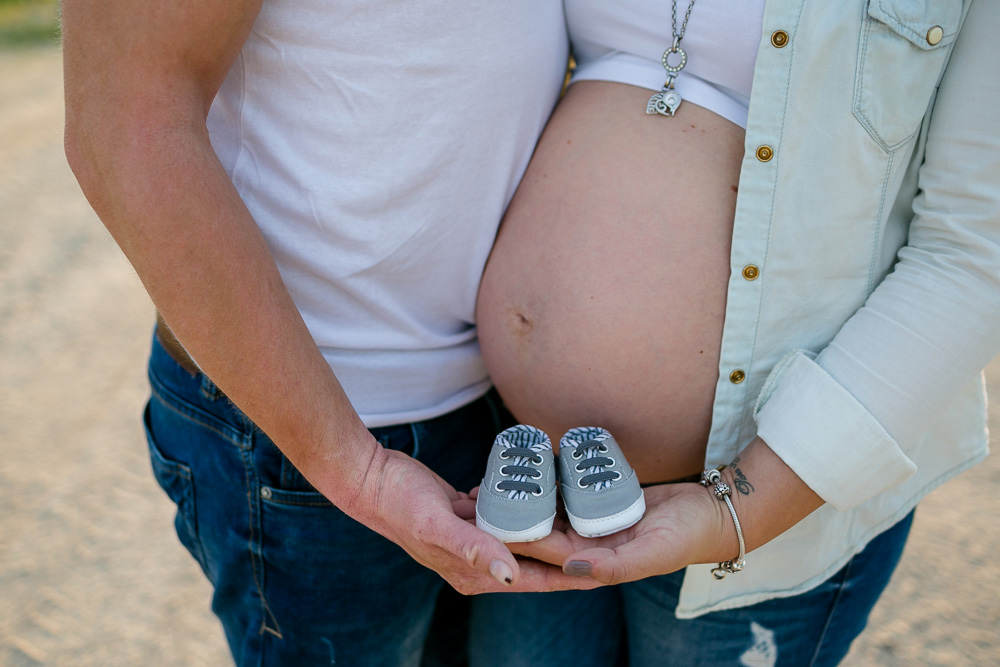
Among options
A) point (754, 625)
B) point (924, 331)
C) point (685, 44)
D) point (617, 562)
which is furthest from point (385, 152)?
point (754, 625)

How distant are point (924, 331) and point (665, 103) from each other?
1.60 feet

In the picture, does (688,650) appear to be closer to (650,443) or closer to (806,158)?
(650,443)

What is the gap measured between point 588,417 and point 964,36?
2.42 feet

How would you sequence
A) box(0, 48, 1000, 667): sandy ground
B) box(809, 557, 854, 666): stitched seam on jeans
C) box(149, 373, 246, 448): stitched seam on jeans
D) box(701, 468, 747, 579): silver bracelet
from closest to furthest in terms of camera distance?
1. box(701, 468, 747, 579): silver bracelet
2. box(149, 373, 246, 448): stitched seam on jeans
3. box(809, 557, 854, 666): stitched seam on jeans
4. box(0, 48, 1000, 667): sandy ground

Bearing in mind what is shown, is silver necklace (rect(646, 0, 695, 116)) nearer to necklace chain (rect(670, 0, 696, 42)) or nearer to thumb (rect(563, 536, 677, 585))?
necklace chain (rect(670, 0, 696, 42))

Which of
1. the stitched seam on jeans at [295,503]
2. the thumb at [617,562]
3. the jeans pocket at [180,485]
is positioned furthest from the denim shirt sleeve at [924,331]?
the jeans pocket at [180,485]

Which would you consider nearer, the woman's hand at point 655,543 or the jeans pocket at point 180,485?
the woman's hand at point 655,543

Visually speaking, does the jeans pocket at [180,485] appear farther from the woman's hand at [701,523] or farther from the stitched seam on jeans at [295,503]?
the woman's hand at [701,523]

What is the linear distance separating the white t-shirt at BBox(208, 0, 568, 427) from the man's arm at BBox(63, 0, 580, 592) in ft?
0.37

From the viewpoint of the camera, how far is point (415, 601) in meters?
1.33

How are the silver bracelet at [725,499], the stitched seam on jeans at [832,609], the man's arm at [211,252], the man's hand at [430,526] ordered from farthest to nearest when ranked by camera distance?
the stitched seam on jeans at [832,609], the silver bracelet at [725,499], the man's hand at [430,526], the man's arm at [211,252]

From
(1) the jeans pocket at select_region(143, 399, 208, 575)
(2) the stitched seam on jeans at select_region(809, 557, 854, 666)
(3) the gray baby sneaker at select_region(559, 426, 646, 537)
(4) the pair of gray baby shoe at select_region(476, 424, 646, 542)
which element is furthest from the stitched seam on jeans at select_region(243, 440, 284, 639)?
(2) the stitched seam on jeans at select_region(809, 557, 854, 666)

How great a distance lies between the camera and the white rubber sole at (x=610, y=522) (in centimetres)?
100

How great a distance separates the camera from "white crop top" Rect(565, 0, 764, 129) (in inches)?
42.3
